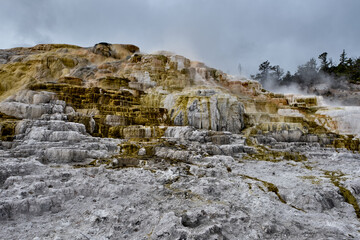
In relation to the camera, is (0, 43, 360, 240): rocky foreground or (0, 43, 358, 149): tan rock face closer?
(0, 43, 360, 240): rocky foreground

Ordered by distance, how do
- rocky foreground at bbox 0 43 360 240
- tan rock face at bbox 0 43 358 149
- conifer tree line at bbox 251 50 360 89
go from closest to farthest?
1. rocky foreground at bbox 0 43 360 240
2. tan rock face at bbox 0 43 358 149
3. conifer tree line at bbox 251 50 360 89

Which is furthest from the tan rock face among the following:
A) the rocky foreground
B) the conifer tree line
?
the conifer tree line

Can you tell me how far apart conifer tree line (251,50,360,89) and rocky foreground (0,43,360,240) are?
24.2 metres

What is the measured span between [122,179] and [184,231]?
3537mm

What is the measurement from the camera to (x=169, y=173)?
7461mm

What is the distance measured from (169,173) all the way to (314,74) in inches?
1873

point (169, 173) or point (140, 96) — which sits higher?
point (140, 96)

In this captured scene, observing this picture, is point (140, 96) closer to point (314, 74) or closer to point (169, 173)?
point (169, 173)

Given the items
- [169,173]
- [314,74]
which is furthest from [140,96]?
[314,74]

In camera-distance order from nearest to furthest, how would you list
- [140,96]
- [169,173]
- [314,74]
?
[169,173]
[140,96]
[314,74]

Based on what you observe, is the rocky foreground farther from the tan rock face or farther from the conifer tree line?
the conifer tree line

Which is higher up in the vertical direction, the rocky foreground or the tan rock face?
the tan rock face

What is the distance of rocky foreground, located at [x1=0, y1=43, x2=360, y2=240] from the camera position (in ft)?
14.3

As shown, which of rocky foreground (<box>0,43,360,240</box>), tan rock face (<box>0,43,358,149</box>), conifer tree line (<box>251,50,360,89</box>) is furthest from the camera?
conifer tree line (<box>251,50,360,89</box>)
